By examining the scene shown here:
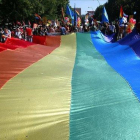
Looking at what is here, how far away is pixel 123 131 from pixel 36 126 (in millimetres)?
964

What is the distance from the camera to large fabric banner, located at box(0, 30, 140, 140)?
2400 mm

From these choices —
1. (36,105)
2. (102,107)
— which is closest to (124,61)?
(102,107)

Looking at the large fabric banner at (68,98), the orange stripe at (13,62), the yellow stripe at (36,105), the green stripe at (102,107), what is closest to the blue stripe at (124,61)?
the large fabric banner at (68,98)

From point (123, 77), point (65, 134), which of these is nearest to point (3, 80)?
point (65, 134)

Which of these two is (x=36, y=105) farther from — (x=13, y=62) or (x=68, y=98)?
(x=13, y=62)

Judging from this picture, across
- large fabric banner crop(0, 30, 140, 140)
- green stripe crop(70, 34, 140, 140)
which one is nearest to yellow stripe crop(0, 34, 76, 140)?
large fabric banner crop(0, 30, 140, 140)

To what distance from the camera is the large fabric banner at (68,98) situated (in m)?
2.40

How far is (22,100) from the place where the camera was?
3.03 metres

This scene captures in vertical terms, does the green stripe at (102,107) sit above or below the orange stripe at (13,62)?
below

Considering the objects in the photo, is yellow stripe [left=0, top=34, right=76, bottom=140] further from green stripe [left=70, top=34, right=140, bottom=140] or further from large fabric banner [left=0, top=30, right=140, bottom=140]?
green stripe [left=70, top=34, right=140, bottom=140]

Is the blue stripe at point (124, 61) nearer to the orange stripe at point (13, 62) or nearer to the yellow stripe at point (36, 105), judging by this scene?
the yellow stripe at point (36, 105)

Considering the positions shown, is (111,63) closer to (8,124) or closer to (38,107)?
(38,107)

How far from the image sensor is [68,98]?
10.6 ft

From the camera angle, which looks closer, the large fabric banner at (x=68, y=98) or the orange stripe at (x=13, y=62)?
the large fabric banner at (x=68, y=98)
